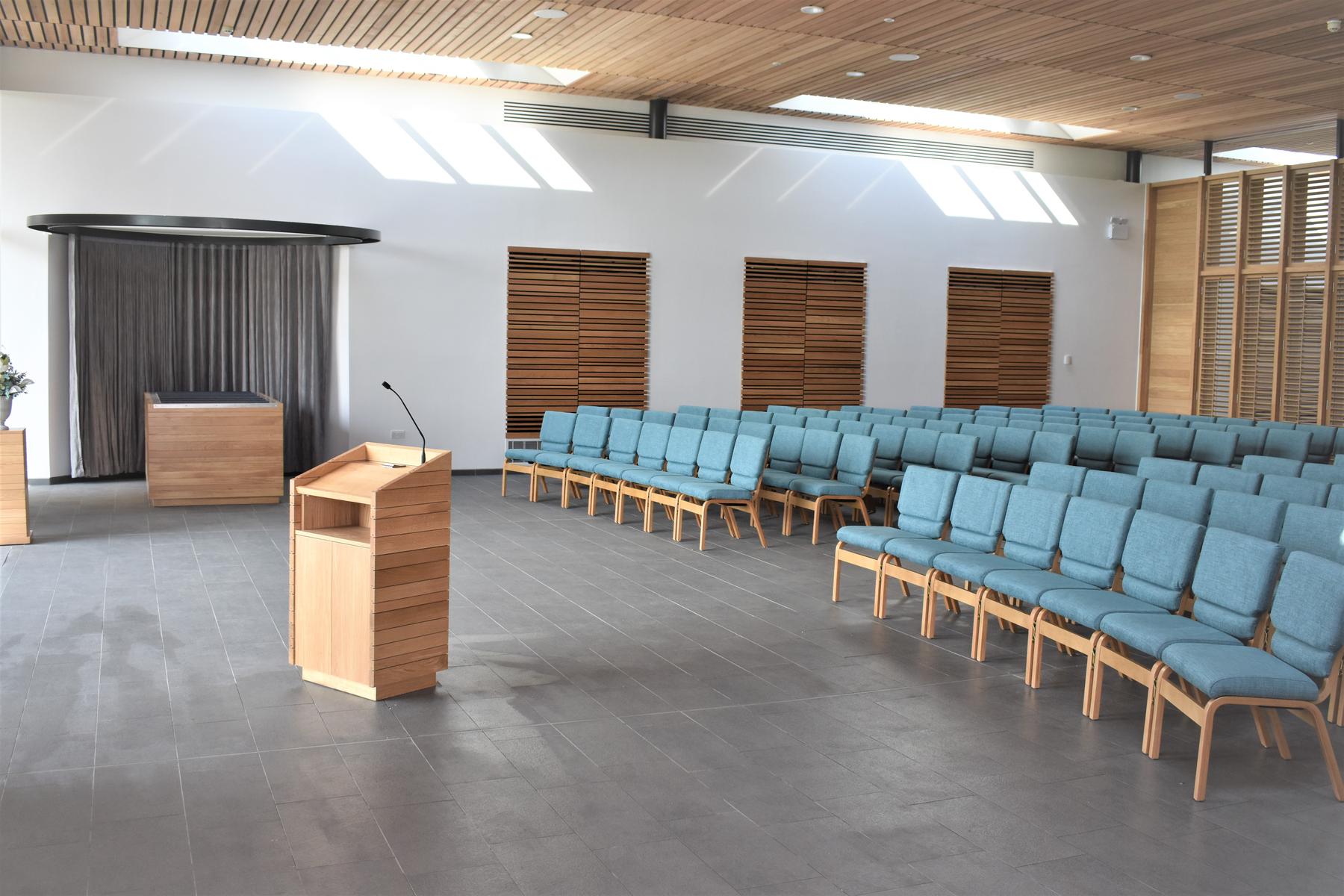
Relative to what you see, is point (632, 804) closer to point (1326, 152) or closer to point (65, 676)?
point (65, 676)

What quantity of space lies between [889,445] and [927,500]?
11.2ft

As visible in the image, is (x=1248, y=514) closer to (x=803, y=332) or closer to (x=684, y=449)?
(x=684, y=449)

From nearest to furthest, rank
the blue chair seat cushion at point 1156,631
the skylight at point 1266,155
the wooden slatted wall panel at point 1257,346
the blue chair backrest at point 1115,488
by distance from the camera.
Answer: the blue chair seat cushion at point 1156,631
the blue chair backrest at point 1115,488
the wooden slatted wall panel at point 1257,346
the skylight at point 1266,155

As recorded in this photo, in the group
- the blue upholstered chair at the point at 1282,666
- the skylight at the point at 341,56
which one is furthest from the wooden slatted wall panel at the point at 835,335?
the blue upholstered chair at the point at 1282,666

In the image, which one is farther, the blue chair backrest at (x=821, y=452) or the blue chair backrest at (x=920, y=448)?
the blue chair backrest at (x=920, y=448)

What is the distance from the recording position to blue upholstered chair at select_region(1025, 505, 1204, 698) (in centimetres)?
496

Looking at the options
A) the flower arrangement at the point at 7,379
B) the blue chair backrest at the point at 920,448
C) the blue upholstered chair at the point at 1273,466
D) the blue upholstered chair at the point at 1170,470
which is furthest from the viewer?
the blue chair backrest at the point at 920,448

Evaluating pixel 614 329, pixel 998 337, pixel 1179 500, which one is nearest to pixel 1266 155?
pixel 998 337

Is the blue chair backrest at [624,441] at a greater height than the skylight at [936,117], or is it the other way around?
the skylight at [936,117]

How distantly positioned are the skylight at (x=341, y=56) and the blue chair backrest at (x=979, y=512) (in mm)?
8044

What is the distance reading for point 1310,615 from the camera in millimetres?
4273

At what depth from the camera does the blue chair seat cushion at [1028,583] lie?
17.4 ft

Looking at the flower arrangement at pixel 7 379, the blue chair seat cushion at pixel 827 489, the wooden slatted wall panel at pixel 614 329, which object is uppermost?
the wooden slatted wall panel at pixel 614 329

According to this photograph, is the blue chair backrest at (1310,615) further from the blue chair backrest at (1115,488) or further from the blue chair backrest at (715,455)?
the blue chair backrest at (715,455)
